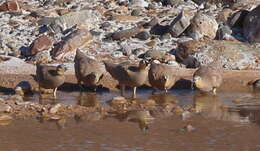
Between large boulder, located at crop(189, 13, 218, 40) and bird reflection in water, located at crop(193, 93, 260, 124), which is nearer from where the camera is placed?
bird reflection in water, located at crop(193, 93, 260, 124)

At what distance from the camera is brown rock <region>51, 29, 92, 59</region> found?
59.6 ft

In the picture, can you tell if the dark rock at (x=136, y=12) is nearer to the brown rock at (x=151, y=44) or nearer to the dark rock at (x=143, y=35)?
the dark rock at (x=143, y=35)

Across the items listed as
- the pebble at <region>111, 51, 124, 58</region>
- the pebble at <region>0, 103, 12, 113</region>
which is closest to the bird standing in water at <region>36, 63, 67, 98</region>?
the pebble at <region>0, 103, 12, 113</region>

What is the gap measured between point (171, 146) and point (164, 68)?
223 inches

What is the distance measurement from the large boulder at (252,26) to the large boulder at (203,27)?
81 cm

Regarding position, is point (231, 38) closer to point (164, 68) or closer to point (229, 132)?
point (164, 68)

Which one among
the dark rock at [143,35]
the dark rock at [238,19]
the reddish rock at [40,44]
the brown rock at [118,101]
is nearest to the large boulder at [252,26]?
the dark rock at [238,19]

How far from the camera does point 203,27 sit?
63.1 feet

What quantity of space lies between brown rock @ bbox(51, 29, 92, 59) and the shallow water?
237 inches

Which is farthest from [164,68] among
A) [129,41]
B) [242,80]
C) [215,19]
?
[215,19]

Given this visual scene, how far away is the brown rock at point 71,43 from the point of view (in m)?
18.2

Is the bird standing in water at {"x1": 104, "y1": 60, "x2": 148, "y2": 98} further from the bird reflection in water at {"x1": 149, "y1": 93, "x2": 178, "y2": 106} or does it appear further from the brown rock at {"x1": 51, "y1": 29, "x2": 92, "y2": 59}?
the brown rock at {"x1": 51, "y1": 29, "x2": 92, "y2": 59}

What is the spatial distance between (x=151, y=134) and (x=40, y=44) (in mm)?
8993

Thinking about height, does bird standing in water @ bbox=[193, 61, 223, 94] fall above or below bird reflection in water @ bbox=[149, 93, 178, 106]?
above
